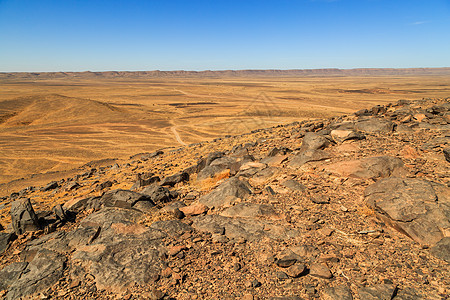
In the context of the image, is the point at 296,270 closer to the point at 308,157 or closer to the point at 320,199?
the point at 320,199

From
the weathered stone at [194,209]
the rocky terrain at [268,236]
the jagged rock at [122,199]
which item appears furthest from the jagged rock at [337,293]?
the jagged rock at [122,199]

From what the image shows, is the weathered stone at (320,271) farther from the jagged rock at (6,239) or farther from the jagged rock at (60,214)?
the jagged rock at (6,239)

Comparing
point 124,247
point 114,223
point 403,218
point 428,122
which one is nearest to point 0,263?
point 114,223

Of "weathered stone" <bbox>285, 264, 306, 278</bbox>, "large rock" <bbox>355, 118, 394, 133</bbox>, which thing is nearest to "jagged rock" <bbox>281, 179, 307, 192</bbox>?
"weathered stone" <bbox>285, 264, 306, 278</bbox>

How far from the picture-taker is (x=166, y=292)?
16.1ft

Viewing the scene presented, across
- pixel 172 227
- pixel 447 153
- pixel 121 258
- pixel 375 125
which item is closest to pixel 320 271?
pixel 172 227

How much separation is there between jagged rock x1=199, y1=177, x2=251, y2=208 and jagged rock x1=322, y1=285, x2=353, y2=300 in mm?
3790

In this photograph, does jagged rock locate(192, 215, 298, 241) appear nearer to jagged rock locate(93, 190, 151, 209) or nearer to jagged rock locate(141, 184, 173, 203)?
jagged rock locate(141, 184, 173, 203)

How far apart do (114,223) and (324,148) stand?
8.20 m

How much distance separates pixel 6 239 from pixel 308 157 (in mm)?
10094

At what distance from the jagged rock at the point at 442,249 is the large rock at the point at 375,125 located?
23.9 ft

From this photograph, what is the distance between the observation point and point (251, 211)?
723cm

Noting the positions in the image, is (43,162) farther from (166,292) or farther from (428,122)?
(428,122)

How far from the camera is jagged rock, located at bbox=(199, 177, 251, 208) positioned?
8.03 metres
